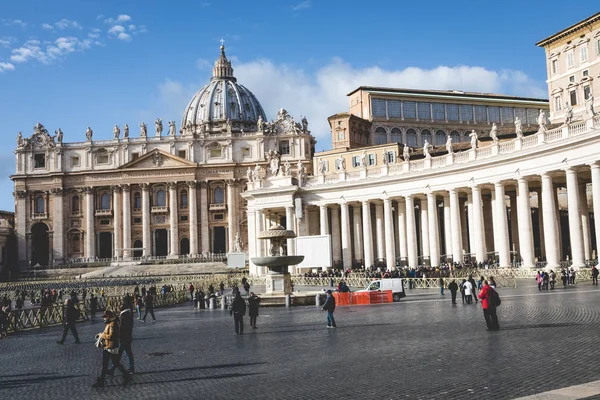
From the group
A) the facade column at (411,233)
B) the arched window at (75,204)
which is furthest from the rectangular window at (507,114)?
the arched window at (75,204)

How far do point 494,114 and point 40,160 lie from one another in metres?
75.5

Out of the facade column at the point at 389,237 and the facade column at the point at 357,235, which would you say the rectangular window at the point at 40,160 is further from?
the facade column at the point at 389,237

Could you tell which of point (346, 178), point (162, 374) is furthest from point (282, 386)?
point (346, 178)

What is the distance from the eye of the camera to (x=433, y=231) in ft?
178

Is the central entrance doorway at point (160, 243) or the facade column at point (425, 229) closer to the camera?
the facade column at point (425, 229)

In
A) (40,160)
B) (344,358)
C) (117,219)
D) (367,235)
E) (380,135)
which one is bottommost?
(344,358)

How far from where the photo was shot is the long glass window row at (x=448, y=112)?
9419 cm

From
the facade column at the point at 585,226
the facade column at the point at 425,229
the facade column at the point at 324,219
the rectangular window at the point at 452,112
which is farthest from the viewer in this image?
the rectangular window at the point at 452,112

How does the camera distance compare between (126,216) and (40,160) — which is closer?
(126,216)

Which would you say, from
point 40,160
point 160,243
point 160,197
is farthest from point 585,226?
point 40,160

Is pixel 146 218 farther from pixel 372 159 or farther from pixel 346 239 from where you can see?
pixel 346 239

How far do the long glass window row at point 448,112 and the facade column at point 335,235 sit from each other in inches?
1232

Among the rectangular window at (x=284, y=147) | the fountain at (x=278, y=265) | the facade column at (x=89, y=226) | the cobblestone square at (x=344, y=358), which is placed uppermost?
the rectangular window at (x=284, y=147)

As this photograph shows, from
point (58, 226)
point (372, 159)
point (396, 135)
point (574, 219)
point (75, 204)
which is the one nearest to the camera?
point (574, 219)
